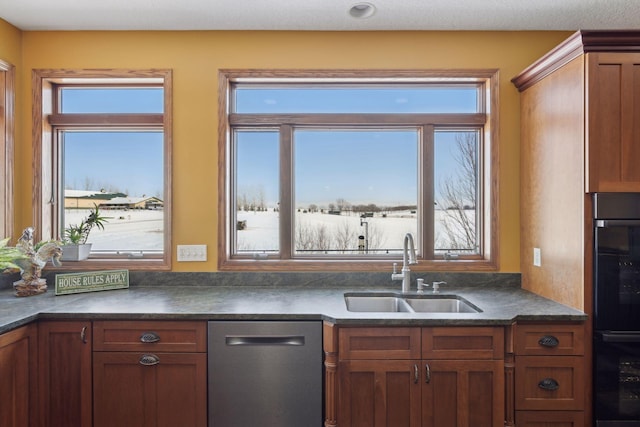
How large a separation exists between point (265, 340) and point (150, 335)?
0.59 m

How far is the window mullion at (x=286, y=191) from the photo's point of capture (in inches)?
102

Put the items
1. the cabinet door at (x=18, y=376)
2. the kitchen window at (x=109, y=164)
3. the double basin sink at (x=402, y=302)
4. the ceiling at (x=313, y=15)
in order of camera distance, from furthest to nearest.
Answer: the kitchen window at (x=109, y=164) → the double basin sink at (x=402, y=302) → the ceiling at (x=313, y=15) → the cabinet door at (x=18, y=376)

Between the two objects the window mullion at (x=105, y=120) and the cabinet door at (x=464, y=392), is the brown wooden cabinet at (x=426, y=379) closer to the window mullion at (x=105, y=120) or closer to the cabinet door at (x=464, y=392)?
the cabinet door at (x=464, y=392)

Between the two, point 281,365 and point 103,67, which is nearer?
point 281,365

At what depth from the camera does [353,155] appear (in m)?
2.62

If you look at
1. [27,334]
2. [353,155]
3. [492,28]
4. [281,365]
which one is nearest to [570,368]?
[281,365]

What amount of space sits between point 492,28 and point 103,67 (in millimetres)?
2619

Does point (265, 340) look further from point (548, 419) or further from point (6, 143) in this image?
point (6, 143)

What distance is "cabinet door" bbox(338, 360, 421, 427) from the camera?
5.89ft

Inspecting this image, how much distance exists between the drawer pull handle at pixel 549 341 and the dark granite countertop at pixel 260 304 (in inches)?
3.7

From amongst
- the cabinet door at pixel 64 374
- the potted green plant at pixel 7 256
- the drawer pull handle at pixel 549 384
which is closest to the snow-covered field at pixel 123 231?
the potted green plant at pixel 7 256

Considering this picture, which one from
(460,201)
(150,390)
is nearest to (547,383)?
(460,201)

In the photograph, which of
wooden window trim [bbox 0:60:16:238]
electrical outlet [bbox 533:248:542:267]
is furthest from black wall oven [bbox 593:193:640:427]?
wooden window trim [bbox 0:60:16:238]

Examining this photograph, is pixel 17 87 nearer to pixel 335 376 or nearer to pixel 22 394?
pixel 22 394
